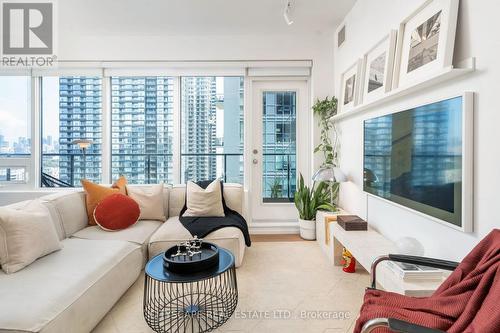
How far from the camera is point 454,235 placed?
1.53 m

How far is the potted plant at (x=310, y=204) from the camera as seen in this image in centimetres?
355

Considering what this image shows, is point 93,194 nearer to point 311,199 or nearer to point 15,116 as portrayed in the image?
point 15,116

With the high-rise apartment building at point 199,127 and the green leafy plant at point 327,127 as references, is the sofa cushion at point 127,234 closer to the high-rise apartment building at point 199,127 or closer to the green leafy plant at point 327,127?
the high-rise apartment building at point 199,127

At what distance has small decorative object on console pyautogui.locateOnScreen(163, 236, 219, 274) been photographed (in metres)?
1.70

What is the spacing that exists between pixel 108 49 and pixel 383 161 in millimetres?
3713

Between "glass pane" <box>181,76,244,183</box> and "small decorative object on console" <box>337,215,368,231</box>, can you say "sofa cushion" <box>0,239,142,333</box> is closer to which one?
"small decorative object on console" <box>337,215,368,231</box>

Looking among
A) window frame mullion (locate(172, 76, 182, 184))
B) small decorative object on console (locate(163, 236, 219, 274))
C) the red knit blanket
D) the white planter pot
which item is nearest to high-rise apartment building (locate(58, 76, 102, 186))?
window frame mullion (locate(172, 76, 182, 184))

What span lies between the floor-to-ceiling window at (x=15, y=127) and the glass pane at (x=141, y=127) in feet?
3.98

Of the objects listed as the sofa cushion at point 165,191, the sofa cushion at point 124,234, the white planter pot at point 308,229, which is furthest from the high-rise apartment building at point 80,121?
the white planter pot at point 308,229

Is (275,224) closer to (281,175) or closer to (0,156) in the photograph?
(281,175)

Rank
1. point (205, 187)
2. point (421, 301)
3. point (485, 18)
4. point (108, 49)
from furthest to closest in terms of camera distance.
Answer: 1. point (108, 49)
2. point (205, 187)
3. point (485, 18)
4. point (421, 301)

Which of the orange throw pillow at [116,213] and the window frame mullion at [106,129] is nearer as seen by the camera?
the orange throw pillow at [116,213]

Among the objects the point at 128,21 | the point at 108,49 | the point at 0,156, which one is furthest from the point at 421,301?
the point at 0,156

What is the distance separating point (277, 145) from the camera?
13.2ft
